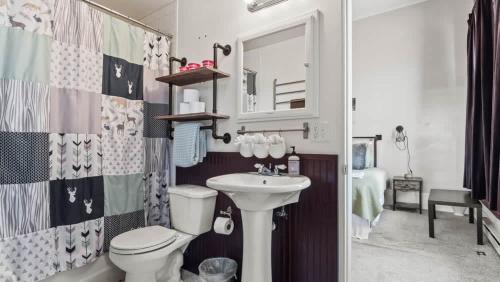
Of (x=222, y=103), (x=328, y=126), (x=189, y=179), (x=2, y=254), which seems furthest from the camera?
(x=189, y=179)

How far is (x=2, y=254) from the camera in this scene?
4.41ft

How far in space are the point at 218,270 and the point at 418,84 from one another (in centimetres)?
367

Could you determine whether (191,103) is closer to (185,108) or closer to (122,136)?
(185,108)

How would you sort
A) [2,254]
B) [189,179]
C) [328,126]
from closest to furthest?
[2,254] < [328,126] < [189,179]

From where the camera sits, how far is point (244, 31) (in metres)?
1.91

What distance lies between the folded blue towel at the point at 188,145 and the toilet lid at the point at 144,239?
1.76ft

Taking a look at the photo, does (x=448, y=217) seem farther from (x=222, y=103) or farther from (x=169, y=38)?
(x=169, y=38)

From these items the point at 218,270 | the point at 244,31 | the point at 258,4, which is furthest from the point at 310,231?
the point at 258,4

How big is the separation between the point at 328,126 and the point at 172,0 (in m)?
1.94

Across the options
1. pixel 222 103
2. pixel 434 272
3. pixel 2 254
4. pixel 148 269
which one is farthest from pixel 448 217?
pixel 2 254

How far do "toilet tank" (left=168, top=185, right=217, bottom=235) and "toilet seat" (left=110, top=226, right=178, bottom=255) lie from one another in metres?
0.14

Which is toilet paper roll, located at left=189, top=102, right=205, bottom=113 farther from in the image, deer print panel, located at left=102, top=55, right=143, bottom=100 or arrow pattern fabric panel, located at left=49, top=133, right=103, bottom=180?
arrow pattern fabric panel, located at left=49, top=133, right=103, bottom=180

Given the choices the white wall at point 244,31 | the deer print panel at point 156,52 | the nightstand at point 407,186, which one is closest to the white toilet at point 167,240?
the white wall at point 244,31

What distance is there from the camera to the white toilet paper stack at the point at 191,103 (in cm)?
205
